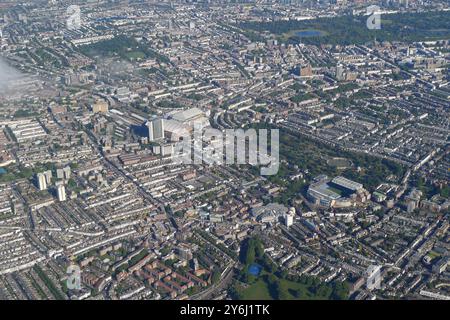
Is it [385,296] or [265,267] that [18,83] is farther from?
[385,296]

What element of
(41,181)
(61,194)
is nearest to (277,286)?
(61,194)

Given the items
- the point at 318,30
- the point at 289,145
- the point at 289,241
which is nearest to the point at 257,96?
the point at 289,145

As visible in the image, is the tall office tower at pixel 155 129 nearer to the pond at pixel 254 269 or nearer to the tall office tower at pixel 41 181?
the tall office tower at pixel 41 181

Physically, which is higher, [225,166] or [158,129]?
[158,129]

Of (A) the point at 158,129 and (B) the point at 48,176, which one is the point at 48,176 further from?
(A) the point at 158,129

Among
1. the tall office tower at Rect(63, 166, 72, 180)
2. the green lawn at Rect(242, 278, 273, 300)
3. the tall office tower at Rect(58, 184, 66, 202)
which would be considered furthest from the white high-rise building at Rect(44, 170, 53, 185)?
the green lawn at Rect(242, 278, 273, 300)

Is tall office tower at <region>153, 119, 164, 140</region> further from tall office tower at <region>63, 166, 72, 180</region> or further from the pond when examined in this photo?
the pond

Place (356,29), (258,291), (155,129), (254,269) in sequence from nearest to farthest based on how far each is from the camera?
(258,291) < (254,269) < (155,129) < (356,29)
